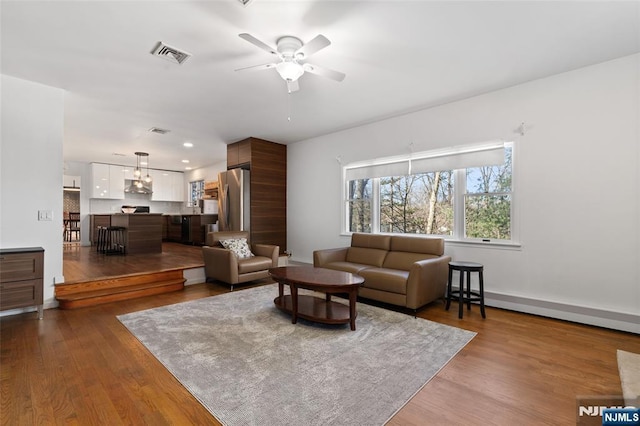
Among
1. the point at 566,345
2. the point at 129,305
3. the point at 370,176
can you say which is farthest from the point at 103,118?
the point at 566,345

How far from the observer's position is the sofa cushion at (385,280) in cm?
343

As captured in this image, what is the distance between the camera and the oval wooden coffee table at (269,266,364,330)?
2.94m

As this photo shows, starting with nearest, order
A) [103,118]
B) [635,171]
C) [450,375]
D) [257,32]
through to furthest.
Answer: [450,375]
[257,32]
[635,171]
[103,118]

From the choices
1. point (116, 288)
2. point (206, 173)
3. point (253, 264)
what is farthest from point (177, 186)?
point (253, 264)

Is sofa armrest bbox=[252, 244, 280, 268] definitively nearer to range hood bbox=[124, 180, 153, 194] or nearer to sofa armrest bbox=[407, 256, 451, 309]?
sofa armrest bbox=[407, 256, 451, 309]

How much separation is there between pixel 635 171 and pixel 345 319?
3346 mm

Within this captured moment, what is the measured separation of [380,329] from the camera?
3.00 m

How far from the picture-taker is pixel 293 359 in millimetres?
2365

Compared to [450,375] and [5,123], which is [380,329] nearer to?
[450,375]

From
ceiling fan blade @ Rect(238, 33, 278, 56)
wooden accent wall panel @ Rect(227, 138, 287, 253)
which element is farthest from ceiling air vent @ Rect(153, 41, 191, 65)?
wooden accent wall panel @ Rect(227, 138, 287, 253)

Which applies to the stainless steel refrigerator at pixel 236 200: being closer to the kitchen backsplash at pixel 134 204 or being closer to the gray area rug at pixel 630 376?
the kitchen backsplash at pixel 134 204

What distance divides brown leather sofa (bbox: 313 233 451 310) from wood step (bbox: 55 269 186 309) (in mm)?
Result: 2410

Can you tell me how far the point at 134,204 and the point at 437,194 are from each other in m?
9.56

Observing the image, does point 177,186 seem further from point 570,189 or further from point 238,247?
point 570,189
